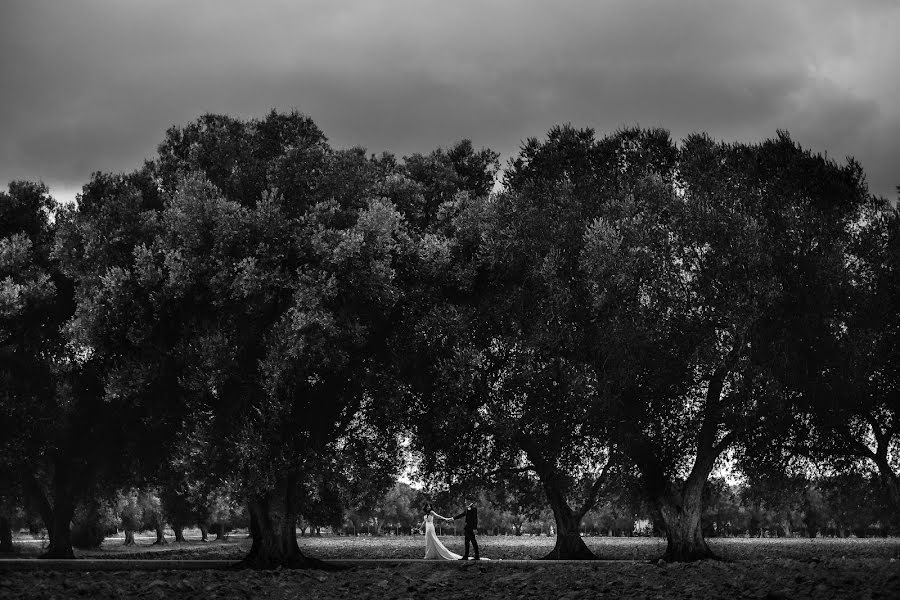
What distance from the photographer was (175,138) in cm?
3978

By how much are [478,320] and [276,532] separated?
12.0 meters

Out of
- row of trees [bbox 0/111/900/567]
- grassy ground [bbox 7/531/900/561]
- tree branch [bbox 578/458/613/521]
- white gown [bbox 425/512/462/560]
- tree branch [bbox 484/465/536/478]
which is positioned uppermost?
row of trees [bbox 0/111/900/567]

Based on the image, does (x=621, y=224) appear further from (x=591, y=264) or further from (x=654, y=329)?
(x=654, y=329)

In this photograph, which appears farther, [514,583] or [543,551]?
[543,551]

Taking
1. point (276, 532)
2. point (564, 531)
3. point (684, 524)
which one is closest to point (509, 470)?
point (564, 531)

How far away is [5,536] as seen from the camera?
209ft

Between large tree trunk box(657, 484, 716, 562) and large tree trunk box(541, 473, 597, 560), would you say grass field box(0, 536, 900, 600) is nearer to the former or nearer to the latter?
large tree trunk box(657, 484, 716, 562)

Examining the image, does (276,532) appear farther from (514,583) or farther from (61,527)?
(61,527)

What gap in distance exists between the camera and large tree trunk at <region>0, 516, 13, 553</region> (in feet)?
206

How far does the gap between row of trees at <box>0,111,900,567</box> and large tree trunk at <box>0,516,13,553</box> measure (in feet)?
88.8

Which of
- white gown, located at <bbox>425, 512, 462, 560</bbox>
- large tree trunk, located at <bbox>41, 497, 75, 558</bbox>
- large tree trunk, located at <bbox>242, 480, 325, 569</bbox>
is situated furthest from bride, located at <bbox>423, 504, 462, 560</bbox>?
large tree trunk, located at <bbox>41, 497, 75, 558</bbox>

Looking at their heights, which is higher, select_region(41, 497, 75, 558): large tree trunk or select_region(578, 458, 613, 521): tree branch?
select_region(578, 458, 613, 521): tree branch

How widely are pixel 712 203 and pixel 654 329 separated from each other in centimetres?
594

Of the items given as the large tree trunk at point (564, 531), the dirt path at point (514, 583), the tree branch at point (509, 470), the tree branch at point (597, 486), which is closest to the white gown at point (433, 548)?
the tree branch at point (509, 470)
